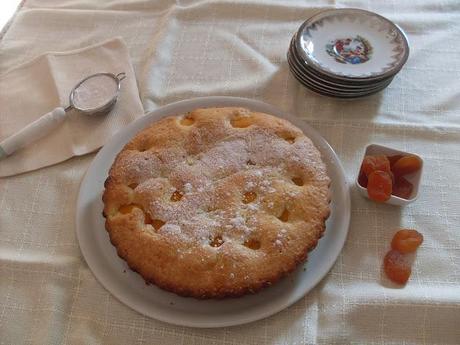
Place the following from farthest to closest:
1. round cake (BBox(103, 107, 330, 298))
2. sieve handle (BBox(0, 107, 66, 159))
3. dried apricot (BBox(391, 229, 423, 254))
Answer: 1. sieve handle (BBox(0, 107, 66, 159))
2. dried apricot (BBox(391, 229, 423, 254))
3. round cake (BBox(103, 107, 330, 298))

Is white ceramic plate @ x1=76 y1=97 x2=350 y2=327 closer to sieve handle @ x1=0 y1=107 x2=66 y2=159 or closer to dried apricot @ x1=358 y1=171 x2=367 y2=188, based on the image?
dried apricot @ x1=358 y1=171 x2=367 y2=188

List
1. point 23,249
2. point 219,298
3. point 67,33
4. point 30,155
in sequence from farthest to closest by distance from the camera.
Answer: point 67,33
point 30,155
point 23,249
point 219,298

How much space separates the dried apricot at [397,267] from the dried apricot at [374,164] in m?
0.18

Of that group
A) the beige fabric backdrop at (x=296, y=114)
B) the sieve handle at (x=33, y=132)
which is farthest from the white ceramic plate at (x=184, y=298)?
the sieve handle at (x=33, y=132)

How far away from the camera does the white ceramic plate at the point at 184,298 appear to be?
815mm

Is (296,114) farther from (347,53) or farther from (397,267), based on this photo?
(397,267)

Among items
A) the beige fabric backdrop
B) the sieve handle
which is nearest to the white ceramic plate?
the beige fabric backdrop

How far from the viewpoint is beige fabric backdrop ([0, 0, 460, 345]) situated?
2.72 feet

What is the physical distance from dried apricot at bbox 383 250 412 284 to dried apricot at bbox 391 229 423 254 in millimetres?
13

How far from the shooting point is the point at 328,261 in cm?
88

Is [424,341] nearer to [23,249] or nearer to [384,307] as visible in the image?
[384,307]

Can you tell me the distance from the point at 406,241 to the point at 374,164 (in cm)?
18

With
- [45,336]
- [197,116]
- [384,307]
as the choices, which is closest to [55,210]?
[45,336]

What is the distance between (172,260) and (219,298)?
0.37 feet
